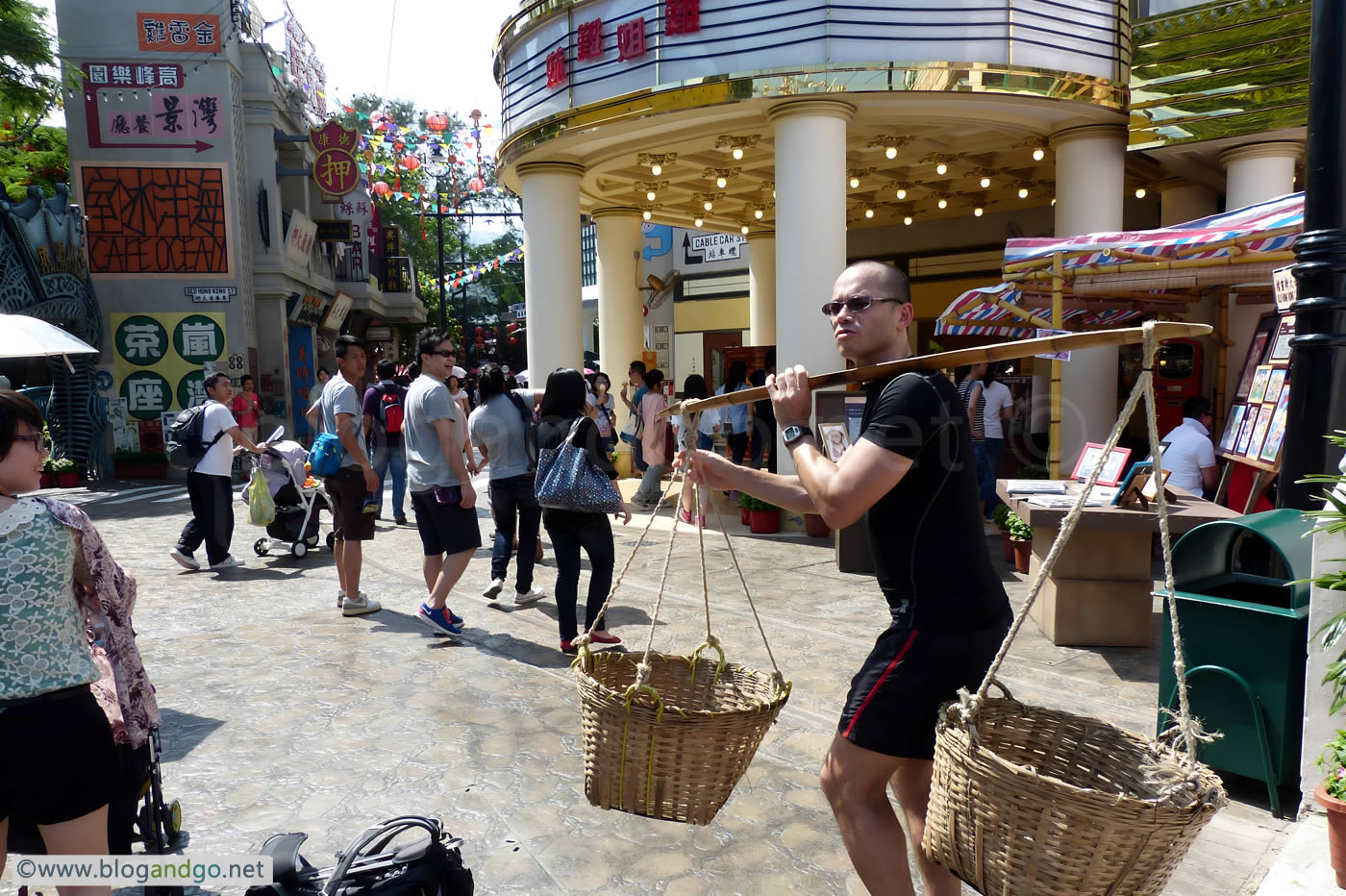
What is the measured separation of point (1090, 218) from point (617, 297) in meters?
7.88

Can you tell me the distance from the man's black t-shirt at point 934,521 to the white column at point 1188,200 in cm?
1191

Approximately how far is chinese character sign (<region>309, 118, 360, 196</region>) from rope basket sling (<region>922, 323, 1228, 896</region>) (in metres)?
21.6

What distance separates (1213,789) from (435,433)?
4.94 meters

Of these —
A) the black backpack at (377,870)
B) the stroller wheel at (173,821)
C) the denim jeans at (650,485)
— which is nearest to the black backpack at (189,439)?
the stroller wheel at (173,821)

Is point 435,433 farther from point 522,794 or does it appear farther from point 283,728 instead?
point 522,794

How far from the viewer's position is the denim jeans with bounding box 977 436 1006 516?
945 centimetres


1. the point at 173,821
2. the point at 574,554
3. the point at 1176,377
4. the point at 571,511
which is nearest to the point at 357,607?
the point at 574,554

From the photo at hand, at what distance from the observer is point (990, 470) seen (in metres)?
9.45

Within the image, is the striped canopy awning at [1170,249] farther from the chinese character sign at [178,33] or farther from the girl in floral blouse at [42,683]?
the chinese character sign at [178,33]

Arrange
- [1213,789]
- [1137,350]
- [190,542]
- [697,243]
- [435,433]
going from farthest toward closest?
[697,243] < [1137,350] < [190,542] < [435,433] < [1213,789]

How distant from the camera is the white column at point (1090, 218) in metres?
10.5

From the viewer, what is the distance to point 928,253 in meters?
19.2

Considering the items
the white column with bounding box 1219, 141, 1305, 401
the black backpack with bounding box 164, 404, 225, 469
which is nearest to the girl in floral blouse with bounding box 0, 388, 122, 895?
the black backpack with bounding box 164, 404, 225, 469

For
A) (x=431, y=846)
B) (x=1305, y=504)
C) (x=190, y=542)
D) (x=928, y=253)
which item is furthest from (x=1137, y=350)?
(x=431, y=846)
